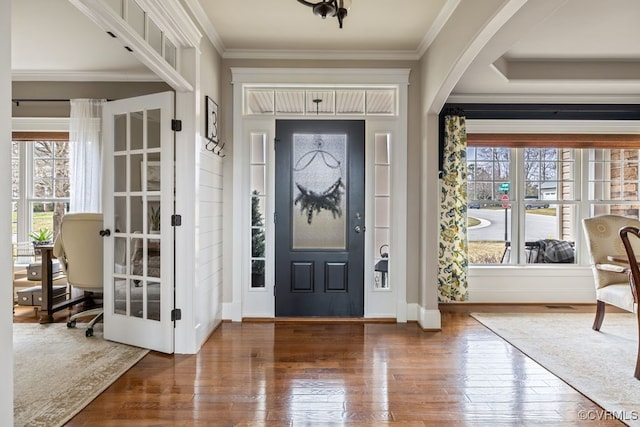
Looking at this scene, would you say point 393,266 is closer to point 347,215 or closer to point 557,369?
point 347,215

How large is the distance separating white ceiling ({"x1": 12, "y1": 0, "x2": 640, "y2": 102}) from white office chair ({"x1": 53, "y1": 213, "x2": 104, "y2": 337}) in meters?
1.74

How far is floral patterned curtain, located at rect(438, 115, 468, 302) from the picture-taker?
4.53 meters

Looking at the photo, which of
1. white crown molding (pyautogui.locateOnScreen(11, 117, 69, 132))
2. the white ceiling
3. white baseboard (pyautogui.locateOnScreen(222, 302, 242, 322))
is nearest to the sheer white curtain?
white crown molding (pyautogui.locateOnScreen(11, 117, 69, 132))

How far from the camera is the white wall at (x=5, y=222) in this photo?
128 centimetres

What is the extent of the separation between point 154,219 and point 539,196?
4.53 metres

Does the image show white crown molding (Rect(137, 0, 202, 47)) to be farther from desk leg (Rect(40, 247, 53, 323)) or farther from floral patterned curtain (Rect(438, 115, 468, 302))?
floral patterned curtain (Rect(438, 115, 468, 302))

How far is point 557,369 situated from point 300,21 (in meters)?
3.44

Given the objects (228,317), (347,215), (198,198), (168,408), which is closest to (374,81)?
(347,215)

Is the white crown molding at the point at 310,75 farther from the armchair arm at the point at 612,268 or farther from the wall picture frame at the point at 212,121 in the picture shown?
the armchair arm at the point at 612,268

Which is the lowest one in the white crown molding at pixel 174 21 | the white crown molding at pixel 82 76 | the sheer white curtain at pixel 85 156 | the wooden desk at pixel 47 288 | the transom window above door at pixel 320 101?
the wooden desk at pixel 47 288

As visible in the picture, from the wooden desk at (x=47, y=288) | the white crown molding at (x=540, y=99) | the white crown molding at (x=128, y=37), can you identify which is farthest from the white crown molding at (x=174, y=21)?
the white crown molding at (x=540, y=99)

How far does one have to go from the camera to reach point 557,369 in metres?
2.79

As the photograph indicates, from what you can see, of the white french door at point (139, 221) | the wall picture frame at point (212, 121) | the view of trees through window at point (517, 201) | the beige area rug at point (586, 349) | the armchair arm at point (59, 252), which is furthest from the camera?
the view of trees through window at point (517, 201)

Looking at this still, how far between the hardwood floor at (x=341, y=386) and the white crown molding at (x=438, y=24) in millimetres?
2771
